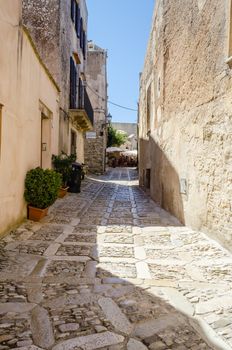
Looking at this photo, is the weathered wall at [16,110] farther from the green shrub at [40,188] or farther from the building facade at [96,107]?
the building facade at [96,107]

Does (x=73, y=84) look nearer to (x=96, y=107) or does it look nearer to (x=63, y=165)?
(x=63, y=165)

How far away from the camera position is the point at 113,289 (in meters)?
3.07

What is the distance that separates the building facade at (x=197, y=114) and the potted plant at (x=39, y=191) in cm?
253

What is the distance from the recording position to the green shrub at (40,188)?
19.6ft

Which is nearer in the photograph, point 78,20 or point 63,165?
point 63,165

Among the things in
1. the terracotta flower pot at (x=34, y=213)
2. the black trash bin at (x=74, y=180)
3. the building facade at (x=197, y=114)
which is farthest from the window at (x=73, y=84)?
the terracotta flower pot at (x=34, y=213)

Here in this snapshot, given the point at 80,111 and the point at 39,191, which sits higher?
the point at 80,111

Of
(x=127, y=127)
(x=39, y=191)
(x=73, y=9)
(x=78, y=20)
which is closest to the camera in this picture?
(x=39, y=191)

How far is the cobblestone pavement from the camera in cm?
223

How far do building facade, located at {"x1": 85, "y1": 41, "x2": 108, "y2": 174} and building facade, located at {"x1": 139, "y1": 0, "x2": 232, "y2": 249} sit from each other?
1436 cm

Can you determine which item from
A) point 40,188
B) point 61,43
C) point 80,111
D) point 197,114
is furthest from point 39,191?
point 80,111

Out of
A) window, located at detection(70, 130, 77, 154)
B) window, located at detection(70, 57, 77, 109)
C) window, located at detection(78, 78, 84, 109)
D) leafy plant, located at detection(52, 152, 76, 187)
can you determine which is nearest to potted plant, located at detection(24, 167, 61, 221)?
leafy plant, located at detection(52, 152, 76, 187)

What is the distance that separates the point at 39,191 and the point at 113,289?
10.9 ft

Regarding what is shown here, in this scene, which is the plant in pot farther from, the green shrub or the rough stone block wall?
the rough stone block wall
